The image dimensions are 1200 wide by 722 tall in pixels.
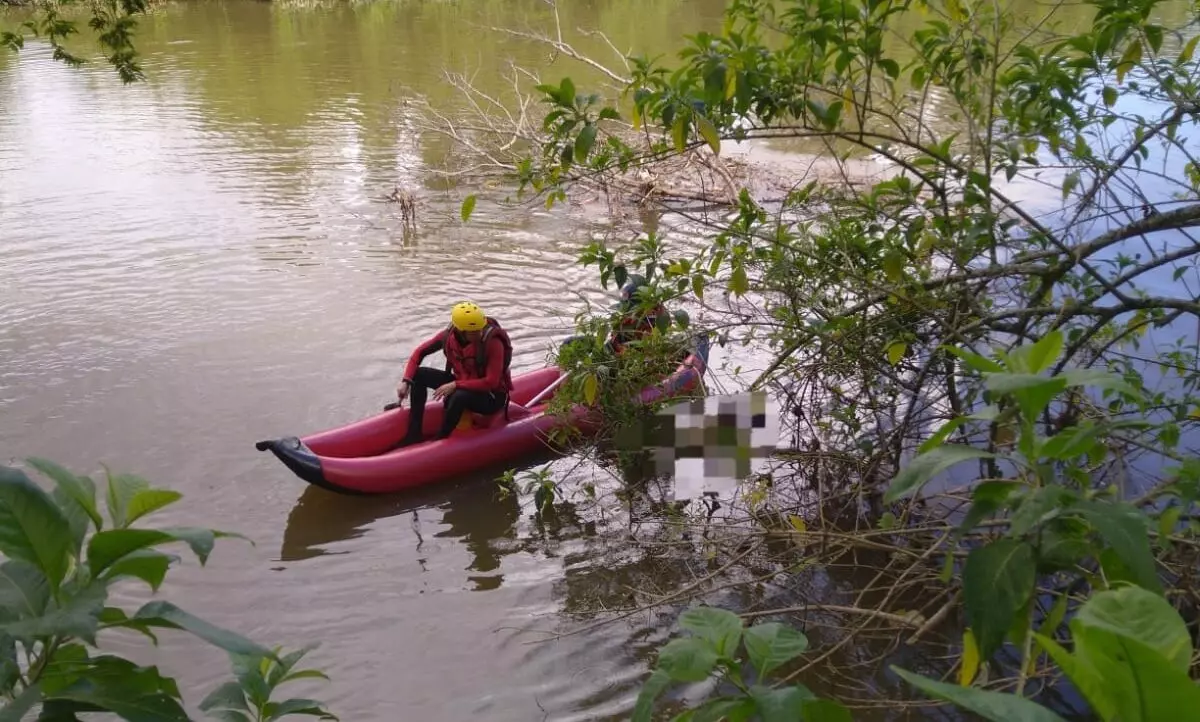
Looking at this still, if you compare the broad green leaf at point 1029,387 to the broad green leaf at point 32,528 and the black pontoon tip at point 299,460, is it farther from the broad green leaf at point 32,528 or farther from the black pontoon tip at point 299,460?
the black pontoon tip at point 299,460

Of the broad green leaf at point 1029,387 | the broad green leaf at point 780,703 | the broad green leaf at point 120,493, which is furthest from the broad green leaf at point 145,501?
the broad green leaf at point 1029,387

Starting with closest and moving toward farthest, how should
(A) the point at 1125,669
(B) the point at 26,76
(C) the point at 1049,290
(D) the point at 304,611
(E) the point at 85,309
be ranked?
(A) the point at 1125,669 → (C) the point at 1049,290 → (D) the point at 304,611 → (E) the point at 85,309 → (B) the point at 26,76

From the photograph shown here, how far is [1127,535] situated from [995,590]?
0.61ft

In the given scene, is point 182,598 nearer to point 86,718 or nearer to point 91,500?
point 86,718

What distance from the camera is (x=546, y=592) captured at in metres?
4.91

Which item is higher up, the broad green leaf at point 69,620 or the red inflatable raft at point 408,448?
the broad green leaf at point 69,620

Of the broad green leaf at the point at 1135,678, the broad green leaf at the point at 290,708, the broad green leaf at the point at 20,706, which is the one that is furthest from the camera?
the broad green leaf at the point at 290,708

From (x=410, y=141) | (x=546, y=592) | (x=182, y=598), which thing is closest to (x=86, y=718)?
(x=182, y=598)

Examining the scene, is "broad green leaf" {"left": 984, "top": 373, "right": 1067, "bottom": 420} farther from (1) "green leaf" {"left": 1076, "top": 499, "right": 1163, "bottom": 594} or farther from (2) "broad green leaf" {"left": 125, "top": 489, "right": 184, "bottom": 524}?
(2) "broad green leaf" {"left": 125, "top": 489, "right": 184, "bottom": 524}

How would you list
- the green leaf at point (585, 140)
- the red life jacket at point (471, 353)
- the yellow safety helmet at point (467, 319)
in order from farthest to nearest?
1. the red life jacket at point (471, 353)
2. the yellow safety helmet at point (467, 319)
3. the green leaf at point (585, 140)

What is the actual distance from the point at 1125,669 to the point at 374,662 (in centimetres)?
413

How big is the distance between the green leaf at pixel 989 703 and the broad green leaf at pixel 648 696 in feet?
1.25

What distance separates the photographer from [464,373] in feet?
20.2

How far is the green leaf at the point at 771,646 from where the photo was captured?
3.66 feet
